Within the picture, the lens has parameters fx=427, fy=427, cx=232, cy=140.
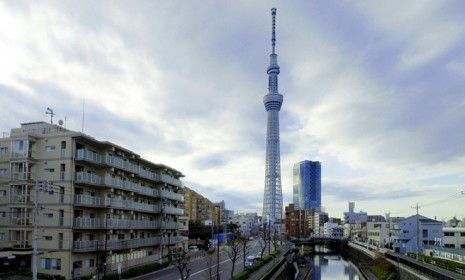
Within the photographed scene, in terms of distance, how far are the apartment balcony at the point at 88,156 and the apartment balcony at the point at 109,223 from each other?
5.50 m

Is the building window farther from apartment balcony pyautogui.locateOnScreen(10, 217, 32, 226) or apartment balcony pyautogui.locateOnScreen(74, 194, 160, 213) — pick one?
apartment balcony pyautogui.locateOnScreen(74, 194, 160, 213)

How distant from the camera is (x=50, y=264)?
124 feet

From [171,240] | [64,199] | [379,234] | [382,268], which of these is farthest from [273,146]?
[64,199]

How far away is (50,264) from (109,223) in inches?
276

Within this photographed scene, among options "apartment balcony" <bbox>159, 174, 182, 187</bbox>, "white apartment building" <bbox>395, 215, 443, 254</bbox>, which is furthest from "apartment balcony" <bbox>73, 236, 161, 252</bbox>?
"white apartment building" <bbox>395, 215, 443, 254</bbox>

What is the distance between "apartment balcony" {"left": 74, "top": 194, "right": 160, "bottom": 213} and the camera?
39.5 m

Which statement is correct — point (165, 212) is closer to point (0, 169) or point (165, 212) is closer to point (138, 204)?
point (138, 204)

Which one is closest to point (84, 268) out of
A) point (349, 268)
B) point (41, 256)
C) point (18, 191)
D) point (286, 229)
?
point (41, 256)

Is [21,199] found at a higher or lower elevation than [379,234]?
higher

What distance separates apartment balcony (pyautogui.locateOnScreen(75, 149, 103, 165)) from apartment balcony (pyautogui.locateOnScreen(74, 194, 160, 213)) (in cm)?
338

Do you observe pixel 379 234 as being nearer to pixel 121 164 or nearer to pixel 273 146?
pixel 273 146

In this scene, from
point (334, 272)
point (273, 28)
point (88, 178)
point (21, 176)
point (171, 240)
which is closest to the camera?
point (21, 176)

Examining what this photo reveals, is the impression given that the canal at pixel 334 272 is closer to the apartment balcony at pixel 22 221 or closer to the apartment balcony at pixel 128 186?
the apartment balcony at pixel 128 186

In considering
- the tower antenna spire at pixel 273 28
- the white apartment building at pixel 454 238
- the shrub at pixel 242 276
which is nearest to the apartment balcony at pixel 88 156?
the shrub at pixel 242 276
